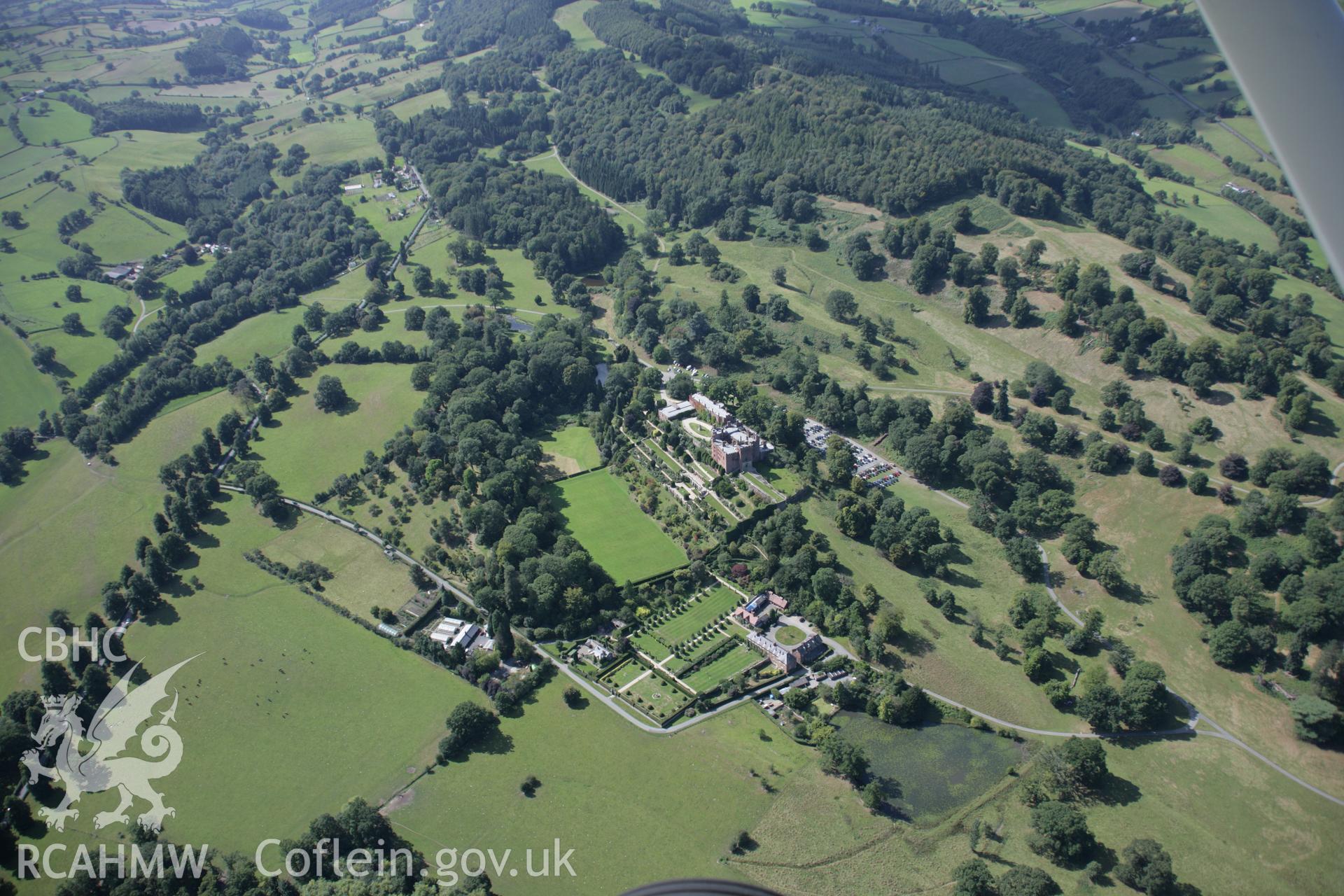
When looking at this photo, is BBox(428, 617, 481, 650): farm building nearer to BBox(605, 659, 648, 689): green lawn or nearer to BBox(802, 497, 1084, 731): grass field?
BBox(605, 659, 648, 689): green lawn

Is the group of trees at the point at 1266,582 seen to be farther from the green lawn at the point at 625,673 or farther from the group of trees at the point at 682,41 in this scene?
the group of trees at the point at 682,41

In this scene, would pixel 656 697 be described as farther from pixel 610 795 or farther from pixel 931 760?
pixel 931 760

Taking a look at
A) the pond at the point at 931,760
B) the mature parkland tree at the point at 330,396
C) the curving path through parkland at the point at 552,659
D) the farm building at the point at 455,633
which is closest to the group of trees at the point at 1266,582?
the pond at the point at 931,760

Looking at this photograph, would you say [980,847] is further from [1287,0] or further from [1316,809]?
[1287,0]

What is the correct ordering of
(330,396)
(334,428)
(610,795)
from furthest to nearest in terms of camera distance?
(330,396) → (334,428) → (610,795)

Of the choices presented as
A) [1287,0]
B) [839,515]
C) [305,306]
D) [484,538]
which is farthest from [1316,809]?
[305,306]

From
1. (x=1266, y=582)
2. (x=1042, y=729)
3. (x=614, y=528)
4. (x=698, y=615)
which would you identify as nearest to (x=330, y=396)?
(x=614, y=528)
